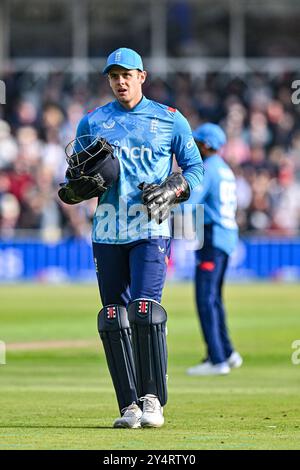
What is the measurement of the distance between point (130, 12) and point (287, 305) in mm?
13536

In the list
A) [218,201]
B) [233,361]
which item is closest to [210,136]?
[218,201]

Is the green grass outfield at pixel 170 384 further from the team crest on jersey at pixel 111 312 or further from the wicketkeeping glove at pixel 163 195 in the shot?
the wicketkeeping glove at pixel 163 195

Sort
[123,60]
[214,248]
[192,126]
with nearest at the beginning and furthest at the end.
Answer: [123,60] < [214,248] < [192,126]

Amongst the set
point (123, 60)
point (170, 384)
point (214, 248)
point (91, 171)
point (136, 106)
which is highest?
point (123, 60)

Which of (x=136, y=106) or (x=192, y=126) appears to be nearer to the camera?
(x=136, y=106)

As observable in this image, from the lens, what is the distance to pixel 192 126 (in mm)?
29938

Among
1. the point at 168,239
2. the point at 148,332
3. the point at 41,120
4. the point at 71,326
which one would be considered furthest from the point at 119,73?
the point at 41,120

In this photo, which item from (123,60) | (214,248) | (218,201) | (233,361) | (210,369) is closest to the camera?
(123,60)

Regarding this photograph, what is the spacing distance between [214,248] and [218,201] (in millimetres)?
533

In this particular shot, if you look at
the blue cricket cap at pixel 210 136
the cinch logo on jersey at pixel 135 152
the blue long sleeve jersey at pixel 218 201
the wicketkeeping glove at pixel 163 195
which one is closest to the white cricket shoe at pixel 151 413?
the wicketkeeping glove at pixel 163 195

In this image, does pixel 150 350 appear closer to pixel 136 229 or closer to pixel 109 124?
pixel 136 229

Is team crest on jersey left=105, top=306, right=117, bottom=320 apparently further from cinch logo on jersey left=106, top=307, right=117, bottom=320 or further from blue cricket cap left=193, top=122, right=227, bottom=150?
blue cricket cap left=193, top=122, right=227, bottom=150

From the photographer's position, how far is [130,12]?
33188mm

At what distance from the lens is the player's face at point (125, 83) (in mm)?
9008
